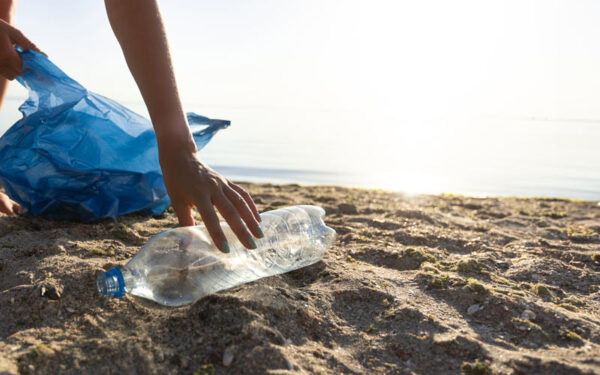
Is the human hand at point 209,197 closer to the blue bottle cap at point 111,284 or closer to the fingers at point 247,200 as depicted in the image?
the fingers at point 247,200

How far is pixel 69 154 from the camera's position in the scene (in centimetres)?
224

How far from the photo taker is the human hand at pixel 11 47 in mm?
2012

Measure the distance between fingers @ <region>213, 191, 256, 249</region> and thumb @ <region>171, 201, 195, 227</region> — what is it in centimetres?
18

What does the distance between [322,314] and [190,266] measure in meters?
0.48

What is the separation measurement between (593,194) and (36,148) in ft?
→ 19.9

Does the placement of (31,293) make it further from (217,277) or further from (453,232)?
(453,232)

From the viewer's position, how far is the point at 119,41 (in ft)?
4.98

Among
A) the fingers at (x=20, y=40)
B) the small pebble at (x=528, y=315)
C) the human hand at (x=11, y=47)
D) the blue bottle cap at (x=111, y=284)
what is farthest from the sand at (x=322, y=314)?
the fingers at (x=20, y=40)

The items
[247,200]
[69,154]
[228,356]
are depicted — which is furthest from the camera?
[69,154]

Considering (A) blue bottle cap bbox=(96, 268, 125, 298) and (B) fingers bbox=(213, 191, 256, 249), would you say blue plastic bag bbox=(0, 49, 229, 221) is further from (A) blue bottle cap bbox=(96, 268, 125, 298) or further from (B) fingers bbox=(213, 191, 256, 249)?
(B) fingers bbox=(213, 191, 256, 249)

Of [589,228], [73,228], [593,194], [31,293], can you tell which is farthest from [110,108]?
[593,194]

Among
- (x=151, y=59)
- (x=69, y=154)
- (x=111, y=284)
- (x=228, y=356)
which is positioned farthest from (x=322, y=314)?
(x=69, y=154)

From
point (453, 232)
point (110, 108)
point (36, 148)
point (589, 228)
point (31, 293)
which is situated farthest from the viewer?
point (589, 228)

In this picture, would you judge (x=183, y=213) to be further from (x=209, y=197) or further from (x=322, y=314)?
(x=322, y=314)
